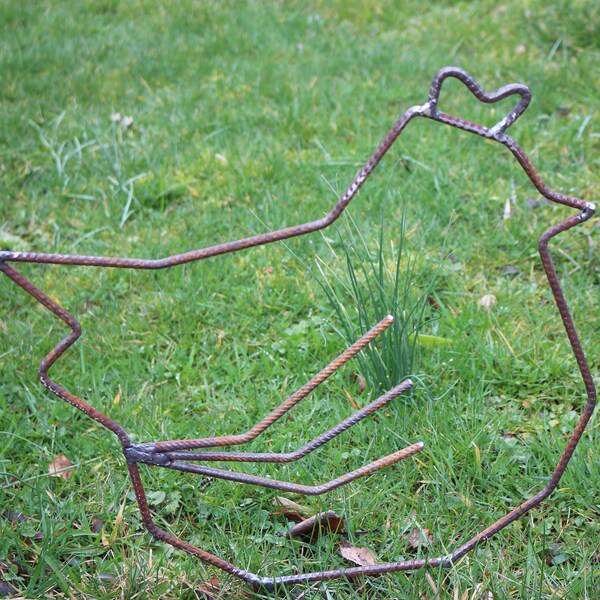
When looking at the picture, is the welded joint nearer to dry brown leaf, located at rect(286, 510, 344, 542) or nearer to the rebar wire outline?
the rebar wire outline

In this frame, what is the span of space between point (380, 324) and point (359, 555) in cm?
65

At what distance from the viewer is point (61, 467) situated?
1887 millimetres

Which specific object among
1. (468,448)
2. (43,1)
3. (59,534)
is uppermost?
(43,1)

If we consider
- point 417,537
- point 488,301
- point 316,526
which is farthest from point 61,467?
point 488,301

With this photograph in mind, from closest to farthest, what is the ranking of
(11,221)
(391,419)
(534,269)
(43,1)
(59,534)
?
(59,534)
(391,419)
(534,269)
(11,221)
(43,1)

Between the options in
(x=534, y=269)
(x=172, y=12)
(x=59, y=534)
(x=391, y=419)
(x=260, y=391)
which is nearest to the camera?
(x=59, y=534)

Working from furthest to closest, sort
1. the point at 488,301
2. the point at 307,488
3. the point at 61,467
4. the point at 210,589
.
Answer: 1. the point at 488,301
2. the point at 61,467
3. the point at 210,589
4. the point at 307,488

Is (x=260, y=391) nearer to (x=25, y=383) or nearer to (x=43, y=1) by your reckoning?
(x=25, y=383)

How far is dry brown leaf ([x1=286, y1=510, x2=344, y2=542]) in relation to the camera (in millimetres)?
1638

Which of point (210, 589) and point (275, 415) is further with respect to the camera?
point (210, 589)

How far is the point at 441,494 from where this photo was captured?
1707 millimetres

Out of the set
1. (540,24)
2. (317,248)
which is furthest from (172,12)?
(317,248)

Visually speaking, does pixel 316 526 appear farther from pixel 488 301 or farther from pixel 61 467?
pixel 488 301

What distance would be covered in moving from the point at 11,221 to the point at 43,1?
300 centimetres
